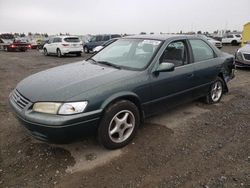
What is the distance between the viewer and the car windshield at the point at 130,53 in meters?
3.95

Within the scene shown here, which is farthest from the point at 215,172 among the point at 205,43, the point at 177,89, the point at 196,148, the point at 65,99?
the point at 205,43

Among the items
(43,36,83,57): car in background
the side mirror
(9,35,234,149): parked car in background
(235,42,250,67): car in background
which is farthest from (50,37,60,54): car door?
the side mirror

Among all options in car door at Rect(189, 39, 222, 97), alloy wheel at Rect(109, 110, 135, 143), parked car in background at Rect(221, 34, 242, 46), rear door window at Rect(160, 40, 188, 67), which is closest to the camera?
alloy wheel at Rect(109, 110, 135, 143)

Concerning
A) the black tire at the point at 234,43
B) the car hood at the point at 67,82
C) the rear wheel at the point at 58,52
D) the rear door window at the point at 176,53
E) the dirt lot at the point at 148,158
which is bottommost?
the dirt lot at the point at 148,158

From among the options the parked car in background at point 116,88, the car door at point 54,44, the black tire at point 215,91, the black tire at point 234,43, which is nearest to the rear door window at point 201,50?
the parked car in background at point 116,88

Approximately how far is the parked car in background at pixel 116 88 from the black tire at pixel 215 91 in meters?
0.23

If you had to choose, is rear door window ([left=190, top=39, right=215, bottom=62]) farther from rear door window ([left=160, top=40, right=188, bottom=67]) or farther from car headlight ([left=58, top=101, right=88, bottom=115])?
car headlight ([left=58, top=101, right=88, bottom=115])

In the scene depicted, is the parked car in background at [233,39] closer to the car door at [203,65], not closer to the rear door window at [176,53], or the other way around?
the car door at [203,65]

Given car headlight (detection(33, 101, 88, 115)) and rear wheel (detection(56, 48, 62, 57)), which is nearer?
car headlight (detection(33, 101, 88, 115))

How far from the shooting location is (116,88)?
333 centimetres

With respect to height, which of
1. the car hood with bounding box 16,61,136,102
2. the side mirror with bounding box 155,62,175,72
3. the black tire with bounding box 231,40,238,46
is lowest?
the black tire with bounding box 231,40,238,46

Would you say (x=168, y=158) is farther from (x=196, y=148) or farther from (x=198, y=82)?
(x=198, y=82)

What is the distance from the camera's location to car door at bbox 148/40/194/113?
389 centimetres

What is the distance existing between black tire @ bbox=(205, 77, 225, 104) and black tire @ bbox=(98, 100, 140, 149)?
7.74 ft
